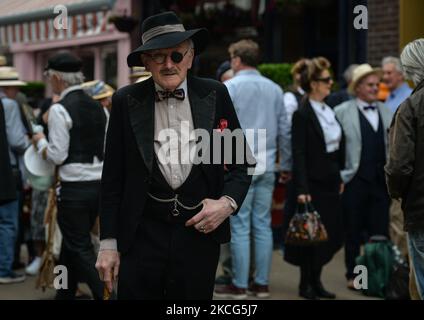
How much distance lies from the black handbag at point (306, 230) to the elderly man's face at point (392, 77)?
122 inches

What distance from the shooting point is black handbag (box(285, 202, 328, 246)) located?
7.72 m

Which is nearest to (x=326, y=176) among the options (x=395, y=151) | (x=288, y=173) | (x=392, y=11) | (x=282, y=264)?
(x=288, y=173)

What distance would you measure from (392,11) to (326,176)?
463 cm

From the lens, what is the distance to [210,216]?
4254 mm

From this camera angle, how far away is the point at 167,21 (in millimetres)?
4473

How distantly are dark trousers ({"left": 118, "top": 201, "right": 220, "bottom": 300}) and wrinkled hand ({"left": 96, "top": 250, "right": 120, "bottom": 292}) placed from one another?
1.8 inches

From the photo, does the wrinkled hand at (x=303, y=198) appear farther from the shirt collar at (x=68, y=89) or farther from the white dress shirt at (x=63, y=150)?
the shirt collar at (x=68, y=89)

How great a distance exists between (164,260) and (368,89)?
15.4ft

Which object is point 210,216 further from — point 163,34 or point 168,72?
point 163,34

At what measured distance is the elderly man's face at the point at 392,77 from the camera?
10.4 m

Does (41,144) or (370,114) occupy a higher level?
(370,114)

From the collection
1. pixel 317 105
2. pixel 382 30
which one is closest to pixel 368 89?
pixel 317 105

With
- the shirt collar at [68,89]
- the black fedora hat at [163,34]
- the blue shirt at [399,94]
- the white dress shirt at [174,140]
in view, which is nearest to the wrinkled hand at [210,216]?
the white dress shirt at [174,140]

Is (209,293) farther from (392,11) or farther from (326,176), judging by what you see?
(392,11)
